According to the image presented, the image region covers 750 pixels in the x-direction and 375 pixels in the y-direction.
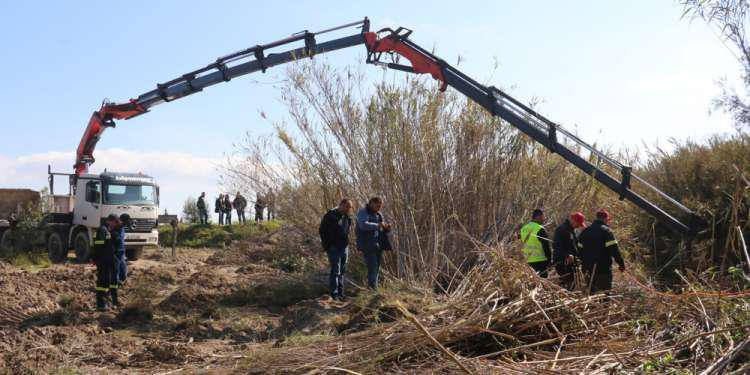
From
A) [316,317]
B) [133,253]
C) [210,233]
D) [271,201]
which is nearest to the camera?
[316,317]

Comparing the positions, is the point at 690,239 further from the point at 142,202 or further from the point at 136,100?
the point at 142,202

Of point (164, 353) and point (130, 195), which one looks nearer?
point (164, 353)

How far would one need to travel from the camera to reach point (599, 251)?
9734 mm

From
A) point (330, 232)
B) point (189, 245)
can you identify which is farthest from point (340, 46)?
point (189, 245)

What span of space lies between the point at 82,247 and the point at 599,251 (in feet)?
50.2

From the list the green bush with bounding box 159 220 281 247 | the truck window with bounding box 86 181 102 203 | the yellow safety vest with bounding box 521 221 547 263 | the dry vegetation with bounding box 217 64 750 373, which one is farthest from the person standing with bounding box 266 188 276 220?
the green bush with bounding box 159 220 281 247

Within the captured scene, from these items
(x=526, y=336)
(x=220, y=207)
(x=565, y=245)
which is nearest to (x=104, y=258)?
(x=565, y=245)

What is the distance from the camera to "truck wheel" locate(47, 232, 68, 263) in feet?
68.0

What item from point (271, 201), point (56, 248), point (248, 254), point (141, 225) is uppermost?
point (271, 201)

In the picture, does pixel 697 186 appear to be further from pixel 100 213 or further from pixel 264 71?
pixel 100 213

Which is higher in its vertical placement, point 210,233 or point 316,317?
point 210,233

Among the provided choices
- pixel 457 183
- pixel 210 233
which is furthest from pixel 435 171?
pixel 210 233

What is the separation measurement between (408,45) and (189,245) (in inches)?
627

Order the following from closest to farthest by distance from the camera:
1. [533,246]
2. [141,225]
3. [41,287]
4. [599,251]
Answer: [599,251] → [533,246] → [41,287] → [141,225]
